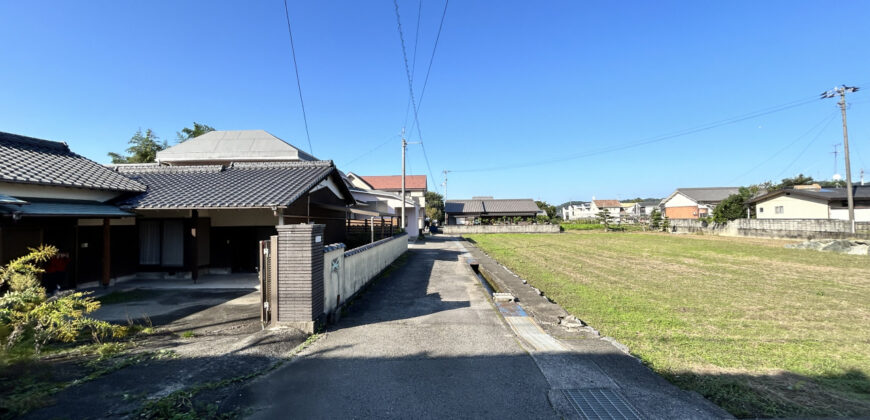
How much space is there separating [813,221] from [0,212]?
4039 centimetres

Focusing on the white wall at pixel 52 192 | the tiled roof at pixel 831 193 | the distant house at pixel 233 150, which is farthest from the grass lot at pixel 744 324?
the tiled roof at pixel 831 193

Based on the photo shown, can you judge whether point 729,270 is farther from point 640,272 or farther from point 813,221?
point 813,221

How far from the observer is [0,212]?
18.4 feet

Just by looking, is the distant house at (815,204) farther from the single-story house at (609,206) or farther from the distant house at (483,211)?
the single-story house at (609,206)

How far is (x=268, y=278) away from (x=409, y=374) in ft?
9.79

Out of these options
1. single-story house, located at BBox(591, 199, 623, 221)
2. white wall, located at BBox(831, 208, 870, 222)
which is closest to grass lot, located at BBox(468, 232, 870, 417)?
white wall, located at BBox(831, 208, 870, 222)

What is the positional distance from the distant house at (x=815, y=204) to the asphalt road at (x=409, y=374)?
3818 cm

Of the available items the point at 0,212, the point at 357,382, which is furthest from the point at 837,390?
the point at 0,212

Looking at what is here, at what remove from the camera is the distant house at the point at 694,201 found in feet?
173

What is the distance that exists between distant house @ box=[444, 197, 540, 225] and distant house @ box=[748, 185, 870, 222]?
944 inches

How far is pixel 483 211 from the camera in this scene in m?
46.7

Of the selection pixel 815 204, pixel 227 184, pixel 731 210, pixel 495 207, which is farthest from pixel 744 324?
pixel 495 207

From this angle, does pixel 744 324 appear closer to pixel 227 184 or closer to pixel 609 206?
pixel 227 184

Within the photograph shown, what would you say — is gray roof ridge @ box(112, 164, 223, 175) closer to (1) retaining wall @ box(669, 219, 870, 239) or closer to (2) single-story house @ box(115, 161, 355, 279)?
(2) single-story house @ box(115, 161, 355, 279)
